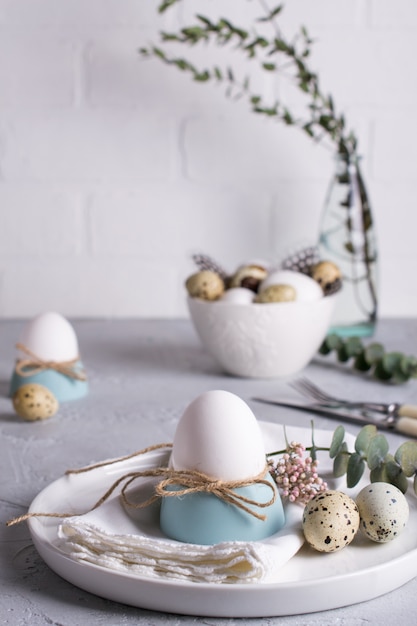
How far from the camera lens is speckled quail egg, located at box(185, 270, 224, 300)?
1.18 m

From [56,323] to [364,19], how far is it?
0.82m

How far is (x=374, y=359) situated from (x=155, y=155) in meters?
0.59

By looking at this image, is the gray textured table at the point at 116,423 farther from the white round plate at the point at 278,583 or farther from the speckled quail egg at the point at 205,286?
the speckled quail egg at the point at 205,286

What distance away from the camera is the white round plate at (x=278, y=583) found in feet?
1.78

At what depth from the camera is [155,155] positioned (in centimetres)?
156

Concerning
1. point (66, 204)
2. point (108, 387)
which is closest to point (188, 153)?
point (66, 204)

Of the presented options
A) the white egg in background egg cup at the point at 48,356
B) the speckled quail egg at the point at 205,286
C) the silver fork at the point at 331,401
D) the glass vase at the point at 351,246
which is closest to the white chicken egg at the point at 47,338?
the white egg in background egg cup at the point at 48,356

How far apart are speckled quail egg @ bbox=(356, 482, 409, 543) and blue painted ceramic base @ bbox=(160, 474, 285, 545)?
7cm

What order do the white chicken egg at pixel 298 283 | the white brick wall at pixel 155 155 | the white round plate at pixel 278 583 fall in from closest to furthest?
the white round plate at pixel 278 583 → the white chicken egg at pixel 298 283 → the white brick wall at pixel 155 155

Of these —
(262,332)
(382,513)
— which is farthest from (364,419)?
(382,513)

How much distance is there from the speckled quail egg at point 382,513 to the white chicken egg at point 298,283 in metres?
0.55

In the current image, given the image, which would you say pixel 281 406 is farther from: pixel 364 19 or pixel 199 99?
pixel 364 19

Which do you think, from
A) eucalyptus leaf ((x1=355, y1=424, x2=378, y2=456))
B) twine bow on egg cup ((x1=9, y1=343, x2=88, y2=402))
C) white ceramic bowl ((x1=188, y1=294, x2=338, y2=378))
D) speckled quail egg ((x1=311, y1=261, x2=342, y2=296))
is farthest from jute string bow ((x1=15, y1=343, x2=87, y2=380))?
eucalyptus leaf ((x1=355, y1=424, x2=378, y2=456))

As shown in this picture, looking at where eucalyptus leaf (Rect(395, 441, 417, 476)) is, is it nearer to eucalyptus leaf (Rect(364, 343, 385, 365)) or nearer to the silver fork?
the silver fork
